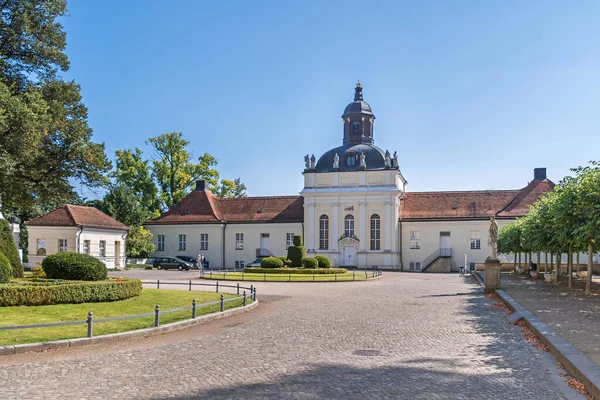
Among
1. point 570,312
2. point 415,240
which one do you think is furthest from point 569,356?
point 415,240

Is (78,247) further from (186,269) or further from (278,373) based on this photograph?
(278,373)

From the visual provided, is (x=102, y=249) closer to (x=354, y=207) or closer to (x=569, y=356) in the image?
(x=354, y=207)

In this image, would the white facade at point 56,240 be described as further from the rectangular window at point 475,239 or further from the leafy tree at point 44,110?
the rectangular window at point 475,239

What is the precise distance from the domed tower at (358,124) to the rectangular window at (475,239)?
16077 mm

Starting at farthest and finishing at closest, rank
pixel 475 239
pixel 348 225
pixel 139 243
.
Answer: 1. pixel 348 225
2. pixel 139 243
3. pixel 475 239

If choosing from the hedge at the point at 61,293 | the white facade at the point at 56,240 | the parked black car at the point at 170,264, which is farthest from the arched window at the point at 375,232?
the hedge at the point at 61,293

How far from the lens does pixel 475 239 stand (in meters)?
56.6

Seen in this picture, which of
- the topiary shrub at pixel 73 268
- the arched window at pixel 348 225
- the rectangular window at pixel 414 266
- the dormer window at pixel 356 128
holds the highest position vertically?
the dormer window at pixel 356 128

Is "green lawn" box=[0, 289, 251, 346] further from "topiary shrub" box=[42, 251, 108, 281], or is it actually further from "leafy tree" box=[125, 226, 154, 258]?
"leafy tree" box=[125, 226, 154, 258]

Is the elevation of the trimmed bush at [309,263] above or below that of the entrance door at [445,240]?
below

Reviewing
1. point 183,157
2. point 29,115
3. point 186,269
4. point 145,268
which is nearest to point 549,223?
point 29,115

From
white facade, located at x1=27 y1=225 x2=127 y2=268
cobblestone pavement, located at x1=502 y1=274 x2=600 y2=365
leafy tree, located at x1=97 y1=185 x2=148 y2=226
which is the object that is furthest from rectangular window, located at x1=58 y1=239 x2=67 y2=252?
cobblestone pavement, located at x1=502 y1=274 x2=600 y2=365

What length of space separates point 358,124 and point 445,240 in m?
16.8

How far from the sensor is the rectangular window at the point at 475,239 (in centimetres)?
5637
